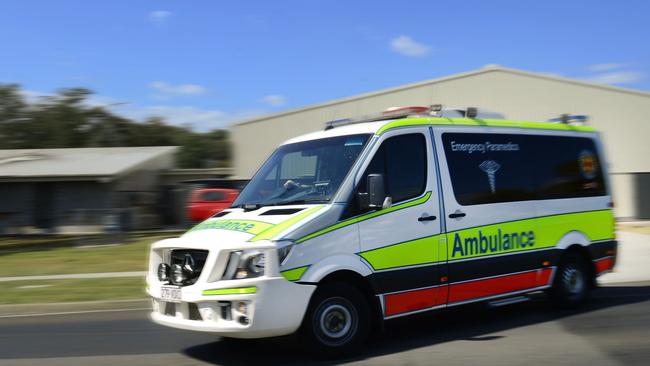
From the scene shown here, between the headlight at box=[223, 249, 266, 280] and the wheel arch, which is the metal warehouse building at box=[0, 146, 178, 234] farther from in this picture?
the headlight at box=[223, 249, 266, 280]

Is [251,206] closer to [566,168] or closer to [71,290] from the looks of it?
[566,168]

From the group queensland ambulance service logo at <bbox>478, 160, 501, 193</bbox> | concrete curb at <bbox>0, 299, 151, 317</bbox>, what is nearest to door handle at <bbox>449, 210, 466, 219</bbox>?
queensland ambulance service logo at <bbox>478, 160, 501, 193</bbox>

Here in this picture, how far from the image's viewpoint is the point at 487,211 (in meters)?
7.23

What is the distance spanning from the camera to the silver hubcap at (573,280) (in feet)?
27.0

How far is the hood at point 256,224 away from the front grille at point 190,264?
163 millimetres

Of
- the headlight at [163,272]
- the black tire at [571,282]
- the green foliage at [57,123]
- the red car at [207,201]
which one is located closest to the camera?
the headlight at [163,272]

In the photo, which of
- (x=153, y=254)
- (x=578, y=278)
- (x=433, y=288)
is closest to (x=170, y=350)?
(x=153, y=254)

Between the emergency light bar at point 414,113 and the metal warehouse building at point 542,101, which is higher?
the metal warehouse building at point 542,101

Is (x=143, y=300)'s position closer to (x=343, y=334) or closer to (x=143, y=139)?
(x=343, y=334)

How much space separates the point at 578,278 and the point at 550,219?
3.57ft

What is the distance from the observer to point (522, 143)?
7.94 metres

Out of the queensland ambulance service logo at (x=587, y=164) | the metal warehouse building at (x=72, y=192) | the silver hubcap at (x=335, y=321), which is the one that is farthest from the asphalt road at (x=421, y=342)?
the metal warehouse building at (x=72, y=192)

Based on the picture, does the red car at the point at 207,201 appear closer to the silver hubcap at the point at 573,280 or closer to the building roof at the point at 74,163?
the building roof at the point at 74,163

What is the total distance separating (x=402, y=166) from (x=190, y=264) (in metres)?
2.40
